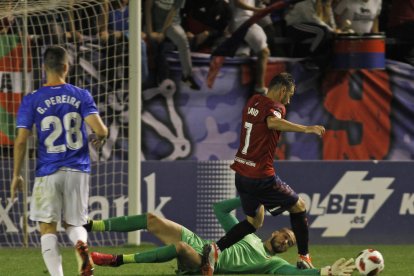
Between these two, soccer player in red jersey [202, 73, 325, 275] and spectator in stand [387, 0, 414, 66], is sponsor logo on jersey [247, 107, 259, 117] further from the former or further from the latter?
spectator in stand [387, 0, 414, 66]

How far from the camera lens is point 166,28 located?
546 inches

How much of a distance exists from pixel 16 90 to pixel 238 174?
4.43m

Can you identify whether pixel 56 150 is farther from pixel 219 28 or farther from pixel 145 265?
pixel 219 28

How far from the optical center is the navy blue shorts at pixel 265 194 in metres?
9.01

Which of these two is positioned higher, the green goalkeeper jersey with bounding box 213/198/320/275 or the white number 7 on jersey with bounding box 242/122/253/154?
the white number 7 on jersey with bounding box 242/122/253/154

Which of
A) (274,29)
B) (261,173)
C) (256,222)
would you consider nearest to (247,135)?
(261,173)

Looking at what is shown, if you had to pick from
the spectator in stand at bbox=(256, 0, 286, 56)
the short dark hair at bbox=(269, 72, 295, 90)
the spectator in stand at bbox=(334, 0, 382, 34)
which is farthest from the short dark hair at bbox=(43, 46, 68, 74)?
the spectator in stand at bbox=(334, 0, 382, 34)

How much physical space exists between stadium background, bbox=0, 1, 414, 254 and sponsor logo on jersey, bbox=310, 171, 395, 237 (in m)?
0.01

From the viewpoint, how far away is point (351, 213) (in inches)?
520

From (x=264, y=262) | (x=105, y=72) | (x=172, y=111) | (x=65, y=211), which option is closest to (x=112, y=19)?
(x=105, y=72)

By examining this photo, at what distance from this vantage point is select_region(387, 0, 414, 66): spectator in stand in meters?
15.2

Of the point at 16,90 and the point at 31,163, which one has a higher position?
the point at 16,90

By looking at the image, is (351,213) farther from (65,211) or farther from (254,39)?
(65,211)

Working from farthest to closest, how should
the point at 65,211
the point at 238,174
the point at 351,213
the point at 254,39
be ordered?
the point at 254,39
the point at 351,213
the point at 238,174
the point at 65,211
